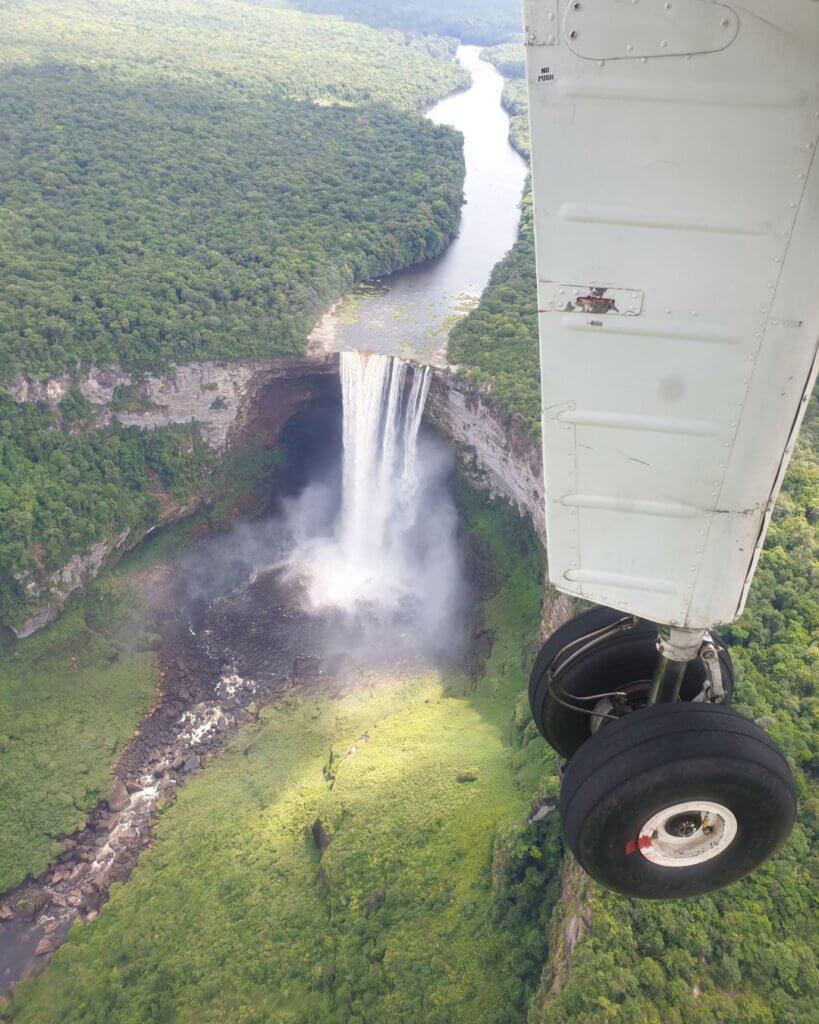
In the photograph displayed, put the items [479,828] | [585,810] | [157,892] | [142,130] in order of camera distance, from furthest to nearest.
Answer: [142,130] < [157,892] < [479,828] < [585,810]

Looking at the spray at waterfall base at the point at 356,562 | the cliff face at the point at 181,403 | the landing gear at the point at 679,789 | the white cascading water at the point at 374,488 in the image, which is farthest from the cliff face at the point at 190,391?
the landing gear at the point at 679,789

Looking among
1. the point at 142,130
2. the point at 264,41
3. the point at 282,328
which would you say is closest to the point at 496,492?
the point at 282,328

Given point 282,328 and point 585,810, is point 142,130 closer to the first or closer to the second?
point 282,328

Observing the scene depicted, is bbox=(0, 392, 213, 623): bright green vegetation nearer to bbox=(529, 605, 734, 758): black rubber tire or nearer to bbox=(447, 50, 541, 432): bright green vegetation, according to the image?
bbox=(447, 50, 541, 432): bright green vegetation

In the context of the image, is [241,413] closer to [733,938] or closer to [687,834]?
[733,938]

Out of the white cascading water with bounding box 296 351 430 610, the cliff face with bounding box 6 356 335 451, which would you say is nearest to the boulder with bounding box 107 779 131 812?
the white cascading water with bounding box 296 351 430 610

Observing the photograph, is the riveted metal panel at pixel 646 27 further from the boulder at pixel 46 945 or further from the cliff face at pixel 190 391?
the cliff face at pixel 190 391
